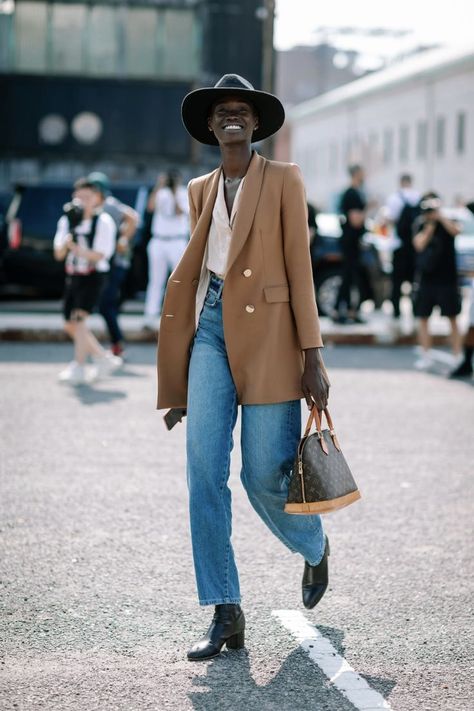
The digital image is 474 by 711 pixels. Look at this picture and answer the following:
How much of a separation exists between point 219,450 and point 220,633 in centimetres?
62

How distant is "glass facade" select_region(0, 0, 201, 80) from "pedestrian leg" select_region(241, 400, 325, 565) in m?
26.5

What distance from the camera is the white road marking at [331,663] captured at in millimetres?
3984

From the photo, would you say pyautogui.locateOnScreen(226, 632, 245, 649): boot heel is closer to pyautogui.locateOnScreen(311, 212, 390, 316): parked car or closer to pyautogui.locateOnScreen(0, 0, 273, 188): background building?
pyautogui.locateOnScreen(311, 212, 390, 316): parked car

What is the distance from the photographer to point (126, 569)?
18.1 ft

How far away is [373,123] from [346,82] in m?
36.7

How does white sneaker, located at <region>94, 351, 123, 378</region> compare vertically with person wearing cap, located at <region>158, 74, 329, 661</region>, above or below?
below

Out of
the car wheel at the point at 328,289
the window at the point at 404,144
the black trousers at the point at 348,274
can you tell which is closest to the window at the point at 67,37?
the car wheel at the point at 328,289

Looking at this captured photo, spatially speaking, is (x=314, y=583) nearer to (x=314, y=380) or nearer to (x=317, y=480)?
(x=317, y=480)

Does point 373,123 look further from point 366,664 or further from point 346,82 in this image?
point 366,664

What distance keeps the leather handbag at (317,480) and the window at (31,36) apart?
2730cm

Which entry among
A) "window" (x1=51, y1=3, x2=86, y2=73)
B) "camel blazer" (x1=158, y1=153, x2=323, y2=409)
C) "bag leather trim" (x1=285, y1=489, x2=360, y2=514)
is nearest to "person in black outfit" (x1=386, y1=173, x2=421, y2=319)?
"camel blazer" (x1=158, y1=153, x2=323, y2=409)

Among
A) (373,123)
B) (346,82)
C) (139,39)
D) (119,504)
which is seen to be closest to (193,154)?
(139,39)

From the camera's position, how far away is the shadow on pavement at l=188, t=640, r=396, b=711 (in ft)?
13.0

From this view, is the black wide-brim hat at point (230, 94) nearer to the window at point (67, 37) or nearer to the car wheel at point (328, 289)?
the car wheel at point (328, 289)
